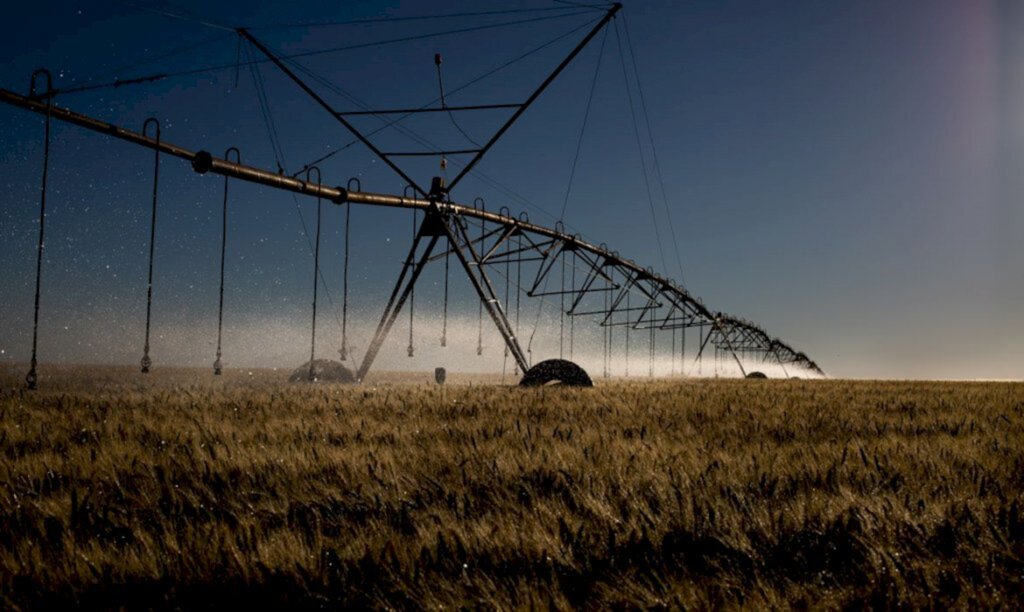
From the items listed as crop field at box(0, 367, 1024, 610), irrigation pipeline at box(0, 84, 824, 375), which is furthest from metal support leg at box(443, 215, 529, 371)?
crop field at box(0, 367, 1024, 610)

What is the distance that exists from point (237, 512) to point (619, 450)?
2.53 m

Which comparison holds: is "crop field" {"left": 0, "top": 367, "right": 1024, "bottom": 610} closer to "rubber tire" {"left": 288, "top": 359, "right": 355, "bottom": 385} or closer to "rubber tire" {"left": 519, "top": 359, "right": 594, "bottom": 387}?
"rubber tire" {"left": 519, "top": 359, "right": 594, "bottom": 387}

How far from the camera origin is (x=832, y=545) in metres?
2.16

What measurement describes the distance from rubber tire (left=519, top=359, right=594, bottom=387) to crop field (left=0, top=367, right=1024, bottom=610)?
9275mm

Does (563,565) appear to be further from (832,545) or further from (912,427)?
(912,427)

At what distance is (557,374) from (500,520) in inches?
492

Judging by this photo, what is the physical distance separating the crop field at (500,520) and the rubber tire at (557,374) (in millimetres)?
9275

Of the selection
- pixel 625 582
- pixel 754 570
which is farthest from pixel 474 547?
pixel 754 570

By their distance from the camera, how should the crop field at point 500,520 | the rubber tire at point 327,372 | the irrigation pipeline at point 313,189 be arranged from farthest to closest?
1. the rubber tire at point 327,372
2. the irrigation pipeline at point 313,189
3. the crop field at point 500,520

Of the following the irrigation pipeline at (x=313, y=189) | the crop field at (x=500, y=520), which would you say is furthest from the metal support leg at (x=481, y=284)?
the crop field at (x=500, y=520)

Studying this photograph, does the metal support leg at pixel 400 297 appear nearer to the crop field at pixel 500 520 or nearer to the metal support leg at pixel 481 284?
the metal support leg at pixel 481 284

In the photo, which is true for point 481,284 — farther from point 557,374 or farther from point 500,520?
point 500,520

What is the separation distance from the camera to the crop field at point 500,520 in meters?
1.80

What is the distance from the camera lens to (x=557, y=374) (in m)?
14.8
